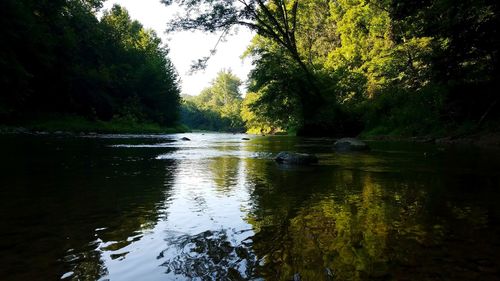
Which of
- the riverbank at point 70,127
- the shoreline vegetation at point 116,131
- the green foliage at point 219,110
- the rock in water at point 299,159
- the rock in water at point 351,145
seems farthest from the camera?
the green foliage at point 219,110

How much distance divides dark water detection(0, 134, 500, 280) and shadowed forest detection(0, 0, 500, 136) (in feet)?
30.0

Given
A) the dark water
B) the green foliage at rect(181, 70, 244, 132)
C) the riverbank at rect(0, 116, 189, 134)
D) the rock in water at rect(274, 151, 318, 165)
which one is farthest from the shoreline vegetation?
the green foliage at rect(181, 70, 244, 132)

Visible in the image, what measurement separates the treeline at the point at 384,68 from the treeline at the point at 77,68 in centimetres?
1577

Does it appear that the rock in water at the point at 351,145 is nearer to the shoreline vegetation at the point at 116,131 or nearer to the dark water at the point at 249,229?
the shoreline vegetation at the point at 116,131

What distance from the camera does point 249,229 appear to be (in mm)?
3473

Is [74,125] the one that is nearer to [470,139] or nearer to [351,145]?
[351,145]

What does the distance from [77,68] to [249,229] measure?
4508cm

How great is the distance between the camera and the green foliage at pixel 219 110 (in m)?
128

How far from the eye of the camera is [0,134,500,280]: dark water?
2.43m

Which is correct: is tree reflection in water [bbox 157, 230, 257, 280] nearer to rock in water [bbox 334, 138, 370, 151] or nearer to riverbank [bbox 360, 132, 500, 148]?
A: rock in water [bbox 334, 138, 370, 151]

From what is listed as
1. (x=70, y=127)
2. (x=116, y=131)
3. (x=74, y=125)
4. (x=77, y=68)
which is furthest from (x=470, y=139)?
(x=77, y=68)

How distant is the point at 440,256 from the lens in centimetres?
264

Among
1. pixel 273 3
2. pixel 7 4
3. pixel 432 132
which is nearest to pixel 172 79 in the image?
pixel 7 4

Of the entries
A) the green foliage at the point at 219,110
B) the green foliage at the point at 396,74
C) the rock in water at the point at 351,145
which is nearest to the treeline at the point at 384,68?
the green foliage at the point at 396,74
